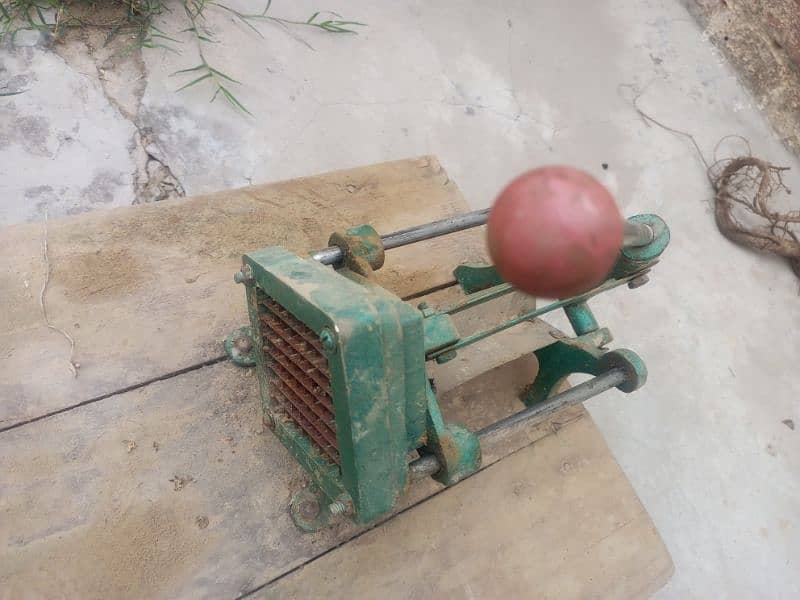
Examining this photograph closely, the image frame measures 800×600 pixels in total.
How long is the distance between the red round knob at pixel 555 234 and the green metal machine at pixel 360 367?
5.7 inches

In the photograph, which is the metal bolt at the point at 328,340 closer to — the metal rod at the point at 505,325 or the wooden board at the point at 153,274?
the metal rod at the point at 505,325

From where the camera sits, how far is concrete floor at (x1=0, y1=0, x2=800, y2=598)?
1.73 metres

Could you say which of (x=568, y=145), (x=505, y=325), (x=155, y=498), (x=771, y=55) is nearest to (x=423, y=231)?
(x=505, y=325)

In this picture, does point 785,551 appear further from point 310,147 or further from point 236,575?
point 310,147

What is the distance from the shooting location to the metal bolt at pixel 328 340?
0.78 m

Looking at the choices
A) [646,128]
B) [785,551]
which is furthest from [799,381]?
[646,128]

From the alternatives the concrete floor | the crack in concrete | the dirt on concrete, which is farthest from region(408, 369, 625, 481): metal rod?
the dirt on concrete

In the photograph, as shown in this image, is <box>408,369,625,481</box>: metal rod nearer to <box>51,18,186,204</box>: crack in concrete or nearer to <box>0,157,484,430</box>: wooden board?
<box>0,157,484,430</box>: wooden board

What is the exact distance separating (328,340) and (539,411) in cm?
46

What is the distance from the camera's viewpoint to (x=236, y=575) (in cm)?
98

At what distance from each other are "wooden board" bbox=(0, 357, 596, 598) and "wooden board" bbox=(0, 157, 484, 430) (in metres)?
0.06

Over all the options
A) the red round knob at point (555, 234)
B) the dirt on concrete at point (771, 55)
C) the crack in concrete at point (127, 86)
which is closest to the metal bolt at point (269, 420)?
the red round knob at point (555, 234)

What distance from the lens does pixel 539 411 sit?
109 cm

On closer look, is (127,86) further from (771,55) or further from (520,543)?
(771,55)
